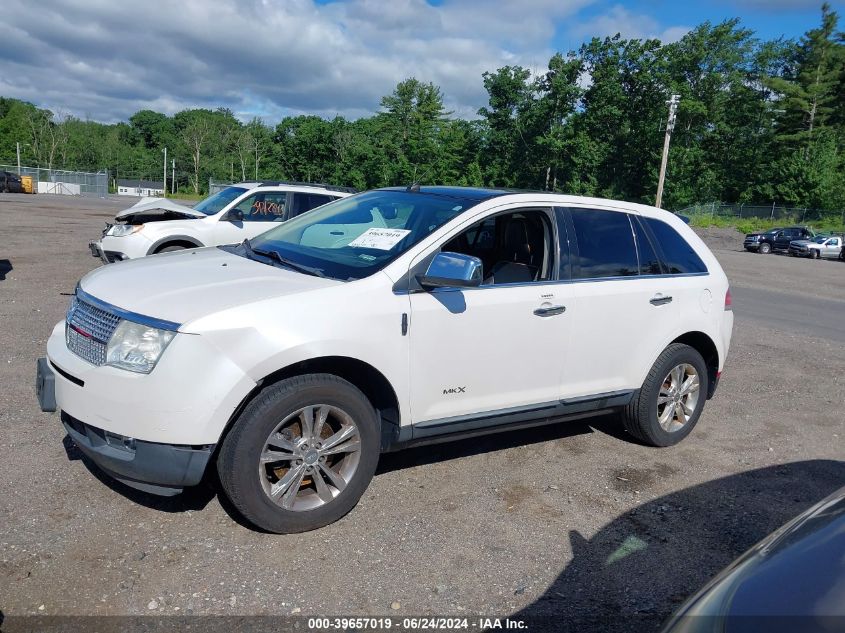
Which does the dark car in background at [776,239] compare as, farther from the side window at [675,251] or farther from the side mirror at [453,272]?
the side mirror at [453,272]

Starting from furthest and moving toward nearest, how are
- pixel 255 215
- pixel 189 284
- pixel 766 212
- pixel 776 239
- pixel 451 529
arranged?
1. pixel 766 212
2. pixel 776 239
3. pixel 255 215
4. pixel 451 529
5. pixel 189 284

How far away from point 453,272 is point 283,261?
1120mm

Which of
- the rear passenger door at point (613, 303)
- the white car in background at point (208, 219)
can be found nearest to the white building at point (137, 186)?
the white car in background at point (208, 219)

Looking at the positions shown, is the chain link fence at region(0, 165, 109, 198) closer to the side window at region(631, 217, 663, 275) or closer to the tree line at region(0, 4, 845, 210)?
the tree line at region(0, 4, 845, 210)

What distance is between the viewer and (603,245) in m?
4.80

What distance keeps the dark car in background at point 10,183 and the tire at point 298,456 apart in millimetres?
55498

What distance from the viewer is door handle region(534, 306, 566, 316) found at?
4262mm

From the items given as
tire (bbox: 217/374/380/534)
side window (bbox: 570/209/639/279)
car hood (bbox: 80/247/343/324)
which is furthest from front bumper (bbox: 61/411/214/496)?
side window (bbox: 570/209/639/279)

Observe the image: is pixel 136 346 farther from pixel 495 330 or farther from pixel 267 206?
Result: pixel 267 206

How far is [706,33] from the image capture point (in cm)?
6656

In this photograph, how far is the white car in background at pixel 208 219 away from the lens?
10461mm

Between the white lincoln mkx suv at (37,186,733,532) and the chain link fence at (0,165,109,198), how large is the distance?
65530mm

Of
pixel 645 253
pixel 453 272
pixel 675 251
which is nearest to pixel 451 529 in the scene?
pixel 453 272

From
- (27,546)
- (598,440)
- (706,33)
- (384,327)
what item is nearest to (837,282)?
(598,440)
